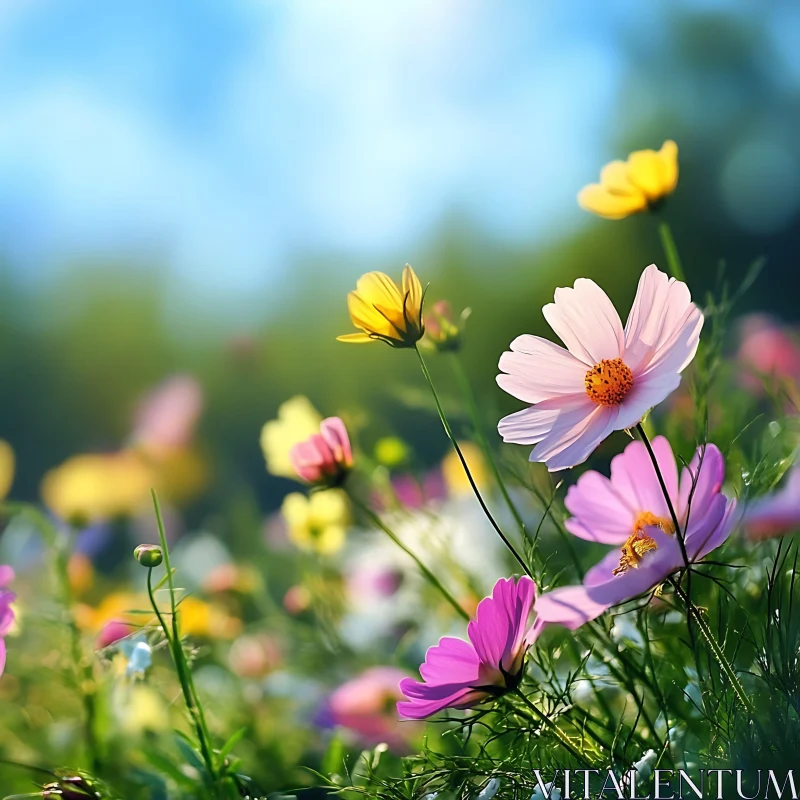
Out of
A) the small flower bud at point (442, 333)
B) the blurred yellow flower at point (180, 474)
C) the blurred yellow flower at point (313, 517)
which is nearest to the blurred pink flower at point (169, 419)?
the blurred yellow flower at point (180, 474)

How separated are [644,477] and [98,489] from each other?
25.1 inches

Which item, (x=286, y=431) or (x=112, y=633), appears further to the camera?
(x=286, y=431)

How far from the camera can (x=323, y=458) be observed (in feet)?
1.51

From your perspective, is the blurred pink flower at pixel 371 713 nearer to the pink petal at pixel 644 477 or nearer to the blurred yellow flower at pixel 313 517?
the blurred yellow flower at pixel 313 517

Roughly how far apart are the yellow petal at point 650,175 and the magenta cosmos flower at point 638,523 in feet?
0.56

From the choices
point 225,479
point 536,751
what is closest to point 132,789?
point 536,751

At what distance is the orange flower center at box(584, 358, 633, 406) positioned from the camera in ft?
1.13

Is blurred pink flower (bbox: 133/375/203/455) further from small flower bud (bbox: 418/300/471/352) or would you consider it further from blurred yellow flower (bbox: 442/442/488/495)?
small flower bud (bbox: 418/300/471/352)

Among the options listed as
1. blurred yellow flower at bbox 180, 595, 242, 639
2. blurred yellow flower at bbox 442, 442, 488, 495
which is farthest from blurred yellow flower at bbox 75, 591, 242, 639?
blurred yellow flower at bbox 442, 442, 488, 495

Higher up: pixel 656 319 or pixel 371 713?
pixel 656 319

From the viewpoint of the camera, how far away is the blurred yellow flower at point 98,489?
784mm

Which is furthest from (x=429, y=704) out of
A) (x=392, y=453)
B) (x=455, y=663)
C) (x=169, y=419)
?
(x=169, y=419)

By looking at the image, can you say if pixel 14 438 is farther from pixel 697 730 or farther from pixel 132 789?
pixel 697 730

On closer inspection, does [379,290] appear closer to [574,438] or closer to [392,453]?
[574,438]
